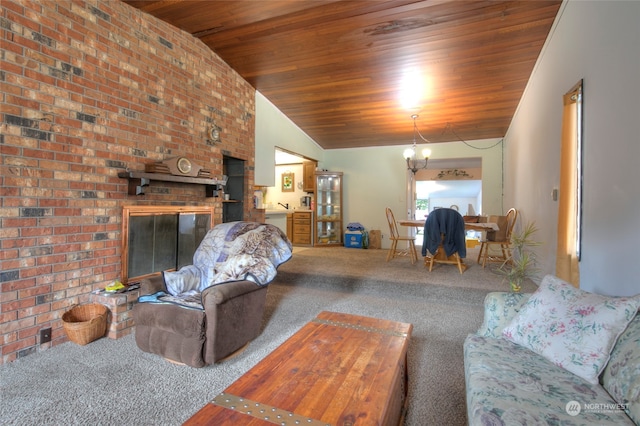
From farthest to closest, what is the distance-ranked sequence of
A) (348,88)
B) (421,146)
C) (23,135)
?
(421,146) < (348,88) < (23,135)

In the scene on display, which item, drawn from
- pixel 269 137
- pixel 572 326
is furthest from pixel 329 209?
pixel 572 326

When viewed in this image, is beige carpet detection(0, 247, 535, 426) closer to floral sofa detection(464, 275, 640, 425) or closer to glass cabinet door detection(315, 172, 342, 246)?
floral sofa detection(464, 275, 640, 425)

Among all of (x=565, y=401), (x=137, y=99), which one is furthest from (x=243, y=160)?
(x=565, y=401)

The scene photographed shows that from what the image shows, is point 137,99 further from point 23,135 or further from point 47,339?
point 47,339

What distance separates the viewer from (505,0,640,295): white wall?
6.03ft

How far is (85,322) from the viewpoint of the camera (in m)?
2.46

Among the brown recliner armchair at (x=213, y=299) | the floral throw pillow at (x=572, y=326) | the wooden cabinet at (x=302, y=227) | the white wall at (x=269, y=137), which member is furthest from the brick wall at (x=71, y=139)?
the wooden cabinet at (x=302, y=227)

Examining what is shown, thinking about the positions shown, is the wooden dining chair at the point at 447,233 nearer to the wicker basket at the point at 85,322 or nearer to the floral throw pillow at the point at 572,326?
the floral throw pillow at the point at 572,326

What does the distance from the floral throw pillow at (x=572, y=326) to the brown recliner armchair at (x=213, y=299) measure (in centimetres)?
173

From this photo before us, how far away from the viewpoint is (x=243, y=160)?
188 inches

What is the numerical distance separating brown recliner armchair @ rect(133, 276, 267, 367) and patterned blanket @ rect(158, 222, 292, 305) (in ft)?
0.49

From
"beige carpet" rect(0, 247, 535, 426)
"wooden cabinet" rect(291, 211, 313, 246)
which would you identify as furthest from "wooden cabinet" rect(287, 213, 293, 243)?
"beige carpet" rect(0, 247, 535, 426)

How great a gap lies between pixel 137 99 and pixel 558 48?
13.7ft

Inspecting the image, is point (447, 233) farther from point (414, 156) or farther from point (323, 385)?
point (323, 385)
